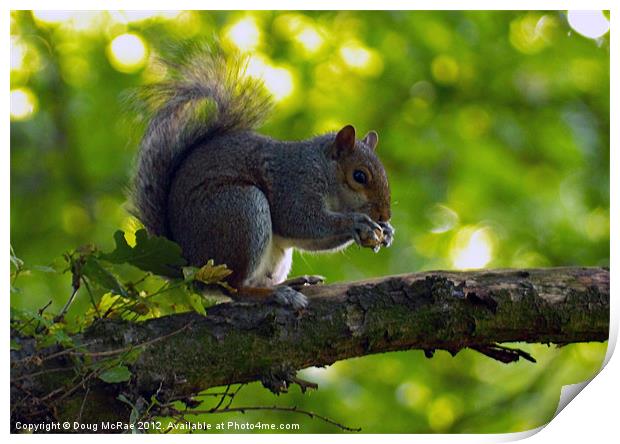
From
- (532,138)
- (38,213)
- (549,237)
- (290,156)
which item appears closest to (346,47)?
(290,156)

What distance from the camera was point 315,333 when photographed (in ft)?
5.18

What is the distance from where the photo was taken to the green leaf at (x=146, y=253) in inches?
59.7

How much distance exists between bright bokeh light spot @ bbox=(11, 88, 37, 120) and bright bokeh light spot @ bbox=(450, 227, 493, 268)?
1.21 meters

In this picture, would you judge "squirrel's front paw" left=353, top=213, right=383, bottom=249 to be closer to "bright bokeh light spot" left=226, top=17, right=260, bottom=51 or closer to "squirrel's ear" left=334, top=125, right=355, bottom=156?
"squirrel's ear" left=334, top=125, right=355, bottom=156

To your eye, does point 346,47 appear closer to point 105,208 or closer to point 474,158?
point 474,158

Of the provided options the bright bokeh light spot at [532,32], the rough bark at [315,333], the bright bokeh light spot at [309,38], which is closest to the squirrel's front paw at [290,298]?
the rough bark at [315,333]

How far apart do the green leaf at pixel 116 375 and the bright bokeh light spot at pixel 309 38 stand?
3.74ft

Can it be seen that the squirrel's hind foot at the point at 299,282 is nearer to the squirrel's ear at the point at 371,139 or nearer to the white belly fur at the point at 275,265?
the white belly fur at the point at 275,265

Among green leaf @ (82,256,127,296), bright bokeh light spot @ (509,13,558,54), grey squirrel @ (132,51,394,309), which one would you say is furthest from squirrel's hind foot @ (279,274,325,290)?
bright bokeh light spot @ (509,13,558,54)

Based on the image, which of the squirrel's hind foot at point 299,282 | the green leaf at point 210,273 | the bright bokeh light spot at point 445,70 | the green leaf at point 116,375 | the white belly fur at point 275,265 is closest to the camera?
the green leaf at point 116,375

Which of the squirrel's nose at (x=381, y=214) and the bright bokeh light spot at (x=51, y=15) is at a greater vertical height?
the bright bokeh light spot at (x=51, y=15)

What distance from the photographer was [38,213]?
6.94 ft

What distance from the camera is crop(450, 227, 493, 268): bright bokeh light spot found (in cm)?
206
